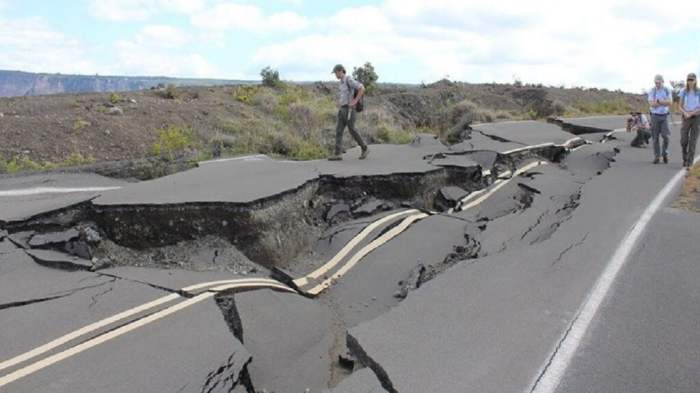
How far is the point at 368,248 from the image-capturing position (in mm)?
7961

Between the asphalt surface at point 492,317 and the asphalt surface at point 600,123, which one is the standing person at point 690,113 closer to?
the asphalt surface at point 492,317

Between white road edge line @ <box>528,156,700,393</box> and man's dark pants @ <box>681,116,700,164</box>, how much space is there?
4.55 metres

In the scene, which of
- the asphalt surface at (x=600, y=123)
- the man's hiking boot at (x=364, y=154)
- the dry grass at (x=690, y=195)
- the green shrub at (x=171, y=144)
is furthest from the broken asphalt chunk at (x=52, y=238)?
the asphalt surface at (x=600, y=123)

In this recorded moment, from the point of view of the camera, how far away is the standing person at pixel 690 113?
469 inches

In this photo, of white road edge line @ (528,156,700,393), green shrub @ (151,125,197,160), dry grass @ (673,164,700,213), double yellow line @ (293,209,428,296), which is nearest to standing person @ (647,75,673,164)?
dry grass @ (673,164,700,213)

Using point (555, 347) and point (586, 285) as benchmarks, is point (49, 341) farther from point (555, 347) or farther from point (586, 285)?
point (586, 285)

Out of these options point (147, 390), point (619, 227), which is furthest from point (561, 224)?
point (147, 390)

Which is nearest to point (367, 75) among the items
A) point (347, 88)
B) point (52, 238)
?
point (347, 88)

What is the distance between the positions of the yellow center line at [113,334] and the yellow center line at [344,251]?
2.10ft

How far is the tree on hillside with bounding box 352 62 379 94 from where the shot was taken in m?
27.3

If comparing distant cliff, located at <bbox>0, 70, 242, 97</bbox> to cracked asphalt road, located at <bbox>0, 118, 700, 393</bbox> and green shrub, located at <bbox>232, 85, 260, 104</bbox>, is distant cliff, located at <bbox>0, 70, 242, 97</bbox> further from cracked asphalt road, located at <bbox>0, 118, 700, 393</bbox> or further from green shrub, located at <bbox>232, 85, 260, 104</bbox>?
cracked asphalt road, located at <bbox>0, 118, 700, 393</bbox>

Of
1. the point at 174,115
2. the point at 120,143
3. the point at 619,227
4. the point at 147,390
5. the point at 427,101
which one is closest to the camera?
the point at 147,390

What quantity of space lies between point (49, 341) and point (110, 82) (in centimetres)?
3169

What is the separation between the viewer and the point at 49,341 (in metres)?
4.86
